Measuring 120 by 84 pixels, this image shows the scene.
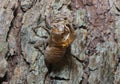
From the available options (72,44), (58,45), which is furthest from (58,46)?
(72,44)

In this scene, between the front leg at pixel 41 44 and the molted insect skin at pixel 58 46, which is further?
the front leg at pixel 41 44

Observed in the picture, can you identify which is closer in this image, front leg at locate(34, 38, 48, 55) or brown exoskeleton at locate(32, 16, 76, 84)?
brown exoskeleton at locate(32, 16, 76, 84)

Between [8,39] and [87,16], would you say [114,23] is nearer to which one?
[87,16]

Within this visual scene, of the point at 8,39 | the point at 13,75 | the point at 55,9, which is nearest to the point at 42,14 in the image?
the point at 55,9

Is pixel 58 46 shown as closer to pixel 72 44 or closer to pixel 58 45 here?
pixel 58 45

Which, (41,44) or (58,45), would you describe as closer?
(58,45)

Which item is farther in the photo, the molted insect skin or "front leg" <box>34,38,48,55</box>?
"front leg" <box>34,38,48,55</box>

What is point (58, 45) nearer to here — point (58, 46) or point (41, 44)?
point (58, 46)
